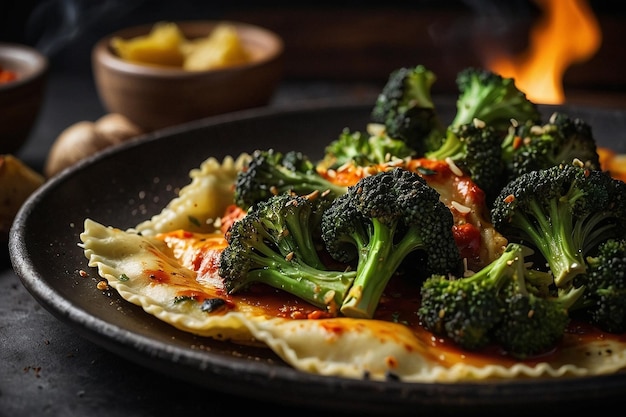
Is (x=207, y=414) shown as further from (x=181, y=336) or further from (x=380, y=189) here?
(x=380, y=189)

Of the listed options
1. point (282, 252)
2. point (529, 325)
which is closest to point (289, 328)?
point (282, 252)

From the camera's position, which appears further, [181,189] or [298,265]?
[181,189]

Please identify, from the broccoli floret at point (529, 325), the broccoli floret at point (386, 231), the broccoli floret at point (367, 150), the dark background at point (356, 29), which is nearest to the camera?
the broccoli floret at point (529, 325)

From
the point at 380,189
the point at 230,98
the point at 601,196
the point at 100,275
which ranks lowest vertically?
the point at 100,275

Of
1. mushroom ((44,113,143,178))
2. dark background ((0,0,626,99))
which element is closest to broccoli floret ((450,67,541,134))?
mushroom ((44,113,143,178))

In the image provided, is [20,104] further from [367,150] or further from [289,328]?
[289,328]

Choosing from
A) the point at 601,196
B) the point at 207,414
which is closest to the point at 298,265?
the point at 207,414

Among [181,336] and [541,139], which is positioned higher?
[541,139]

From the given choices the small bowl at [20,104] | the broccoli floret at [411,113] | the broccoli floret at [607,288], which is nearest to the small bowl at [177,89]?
the small bowl at [20,104]

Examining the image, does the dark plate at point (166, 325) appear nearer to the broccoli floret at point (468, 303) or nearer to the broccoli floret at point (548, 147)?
the broccoli floret at point (468, 303)
